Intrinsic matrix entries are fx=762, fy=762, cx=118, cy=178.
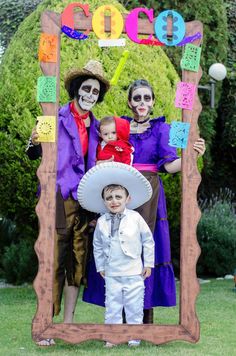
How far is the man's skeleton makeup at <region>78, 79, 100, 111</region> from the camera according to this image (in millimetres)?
5027

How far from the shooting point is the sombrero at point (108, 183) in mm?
4701

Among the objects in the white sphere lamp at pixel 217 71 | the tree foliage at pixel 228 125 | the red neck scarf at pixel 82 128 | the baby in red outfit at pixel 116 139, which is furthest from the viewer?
the tree foliage at pixel 228 125

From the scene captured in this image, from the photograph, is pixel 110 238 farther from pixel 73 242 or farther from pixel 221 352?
pixel 221 352

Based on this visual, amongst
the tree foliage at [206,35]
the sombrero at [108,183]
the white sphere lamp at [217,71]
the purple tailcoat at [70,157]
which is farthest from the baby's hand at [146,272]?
the tree foliage at [206,35]

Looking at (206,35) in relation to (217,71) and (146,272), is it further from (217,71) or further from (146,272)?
(146,272)

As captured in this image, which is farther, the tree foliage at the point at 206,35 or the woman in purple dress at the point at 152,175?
the tree foliage at the point at 206,35

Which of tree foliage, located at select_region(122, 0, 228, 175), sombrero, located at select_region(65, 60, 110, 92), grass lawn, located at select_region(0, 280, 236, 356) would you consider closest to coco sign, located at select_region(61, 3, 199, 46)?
sombrero, located at select_region(65, 60, 110, 92)

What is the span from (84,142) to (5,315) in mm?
1835

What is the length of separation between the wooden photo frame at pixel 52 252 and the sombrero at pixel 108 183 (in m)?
0.21

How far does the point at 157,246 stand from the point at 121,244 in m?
0.48

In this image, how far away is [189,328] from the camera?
477 centimetres

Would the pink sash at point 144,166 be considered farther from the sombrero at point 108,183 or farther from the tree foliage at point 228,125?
the tree foliage at point 228,125

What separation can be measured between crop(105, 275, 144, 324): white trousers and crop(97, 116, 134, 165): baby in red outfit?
775 millimetres

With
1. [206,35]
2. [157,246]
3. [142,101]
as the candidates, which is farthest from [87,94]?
[206,35]
